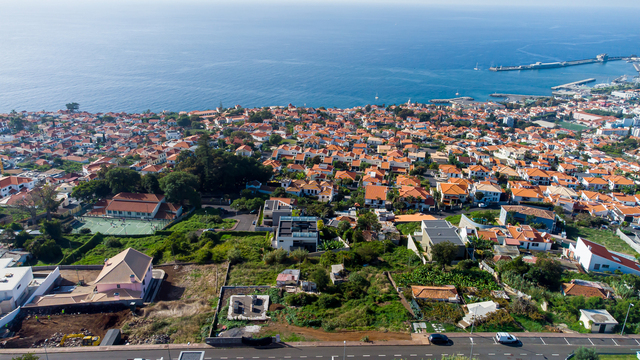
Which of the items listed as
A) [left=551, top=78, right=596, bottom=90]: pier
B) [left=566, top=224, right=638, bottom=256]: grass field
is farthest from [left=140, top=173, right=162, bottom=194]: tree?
[left=551, top=78, right=596, bottom=90]: pier

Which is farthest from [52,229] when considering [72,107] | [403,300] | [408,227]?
[72,107]

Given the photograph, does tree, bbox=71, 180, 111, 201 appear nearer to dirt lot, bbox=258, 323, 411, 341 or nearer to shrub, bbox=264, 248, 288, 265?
shrub, bbox=264, 248, 288, 265

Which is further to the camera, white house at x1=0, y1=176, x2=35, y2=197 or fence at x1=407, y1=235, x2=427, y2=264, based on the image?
white house at x1=0, y1=176, x2=35, y2=197

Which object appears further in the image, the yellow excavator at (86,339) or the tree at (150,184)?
the tree at (150,184)

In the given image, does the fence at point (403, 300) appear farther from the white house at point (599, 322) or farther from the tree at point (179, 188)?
the tree at point (179, 188)

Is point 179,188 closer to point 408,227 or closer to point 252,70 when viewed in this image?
point 408,227

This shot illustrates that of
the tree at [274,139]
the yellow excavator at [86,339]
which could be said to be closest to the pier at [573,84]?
the tree at [274,139]
